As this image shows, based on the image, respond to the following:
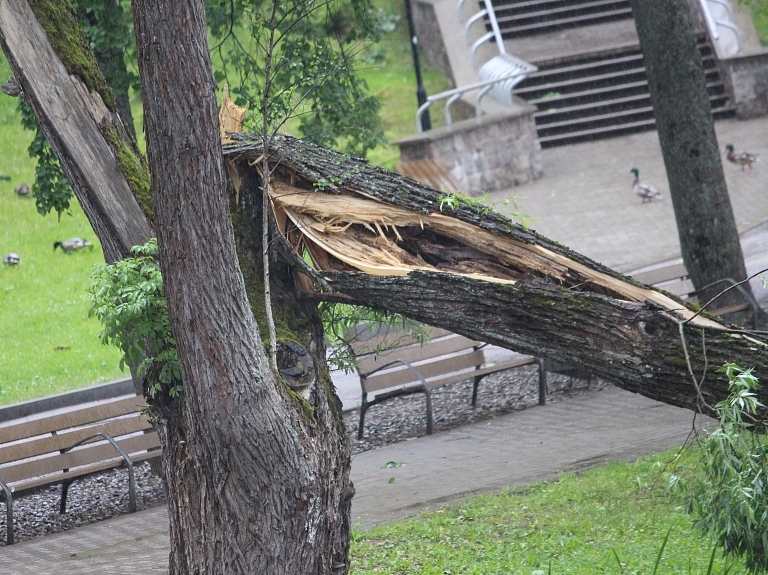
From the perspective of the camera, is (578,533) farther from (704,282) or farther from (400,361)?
(704,282)

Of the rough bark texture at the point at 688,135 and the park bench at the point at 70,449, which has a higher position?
the rough bark texture at the point at 688,135

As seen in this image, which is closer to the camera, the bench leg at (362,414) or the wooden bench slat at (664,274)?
the bench leg at (362,414)

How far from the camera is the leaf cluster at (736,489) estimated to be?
3.30 meters

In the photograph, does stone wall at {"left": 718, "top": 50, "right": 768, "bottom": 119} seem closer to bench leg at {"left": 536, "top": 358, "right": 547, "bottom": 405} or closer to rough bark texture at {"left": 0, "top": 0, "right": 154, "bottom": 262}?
bench leg at {"left": 536, "top": 358, "right": 547, "bottom": 405}

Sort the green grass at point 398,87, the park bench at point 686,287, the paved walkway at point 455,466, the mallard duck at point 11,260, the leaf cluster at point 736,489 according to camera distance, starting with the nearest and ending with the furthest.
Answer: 1. the leaf cluster at point 736,489
2. the paved walkway at point 455,466
3. the park bench at point 686,287
4. the mallard duck at point 11,260
5. the green grass at point 398,87

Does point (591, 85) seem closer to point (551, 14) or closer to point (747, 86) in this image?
point (747, 86)

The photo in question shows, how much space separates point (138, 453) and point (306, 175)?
405 centimetres

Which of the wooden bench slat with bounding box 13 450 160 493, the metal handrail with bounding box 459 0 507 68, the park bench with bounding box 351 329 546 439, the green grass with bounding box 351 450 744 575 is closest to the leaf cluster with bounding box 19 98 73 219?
the wooden bench slat with bounding box 13 450 160 493

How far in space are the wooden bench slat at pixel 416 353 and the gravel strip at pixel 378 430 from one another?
663 millimetres

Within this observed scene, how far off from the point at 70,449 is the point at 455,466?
11.2 ft

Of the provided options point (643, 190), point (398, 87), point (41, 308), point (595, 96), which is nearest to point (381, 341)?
point (643, 190)

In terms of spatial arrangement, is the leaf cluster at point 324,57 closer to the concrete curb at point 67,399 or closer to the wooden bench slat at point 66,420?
the wooden bench slat at point 66,420

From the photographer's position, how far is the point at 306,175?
16.1 feet

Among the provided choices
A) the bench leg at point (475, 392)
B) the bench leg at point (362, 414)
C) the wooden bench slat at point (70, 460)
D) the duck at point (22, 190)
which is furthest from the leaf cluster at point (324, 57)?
the duck at point (22, 190)
